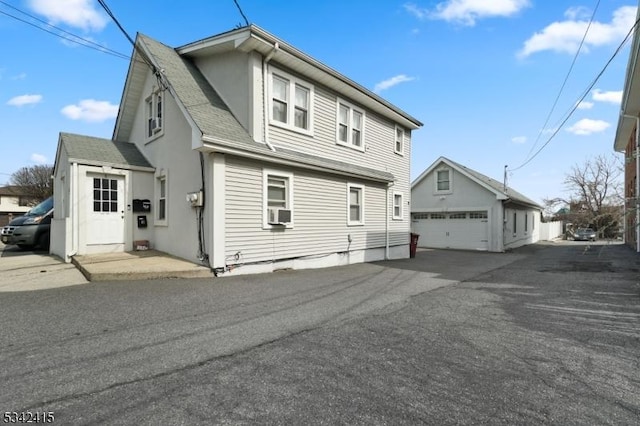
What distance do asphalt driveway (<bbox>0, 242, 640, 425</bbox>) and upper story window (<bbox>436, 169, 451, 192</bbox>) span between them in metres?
16.8

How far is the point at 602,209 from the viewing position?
5465 millimetres

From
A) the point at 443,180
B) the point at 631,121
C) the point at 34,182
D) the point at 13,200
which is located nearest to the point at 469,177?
the point at 443,180

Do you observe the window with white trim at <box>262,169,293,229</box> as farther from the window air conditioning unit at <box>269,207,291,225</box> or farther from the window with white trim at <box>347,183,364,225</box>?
the window with white trim at <box>347,183,364,225</box>

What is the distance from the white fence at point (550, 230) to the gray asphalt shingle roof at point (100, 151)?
1504 inches

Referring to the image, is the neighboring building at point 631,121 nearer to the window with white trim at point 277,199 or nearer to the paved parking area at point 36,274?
the window with white trim at point 277,199

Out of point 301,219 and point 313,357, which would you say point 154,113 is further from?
point 313,357

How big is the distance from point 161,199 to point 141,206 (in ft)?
1.99

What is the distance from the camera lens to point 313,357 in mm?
3834

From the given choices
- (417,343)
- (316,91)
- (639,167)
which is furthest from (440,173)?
(417,343)

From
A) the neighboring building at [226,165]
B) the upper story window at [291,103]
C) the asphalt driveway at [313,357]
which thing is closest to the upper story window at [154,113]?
the neighboring building at [226,165]

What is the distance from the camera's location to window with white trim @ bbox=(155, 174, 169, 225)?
10.4 m

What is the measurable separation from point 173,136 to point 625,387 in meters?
10.4

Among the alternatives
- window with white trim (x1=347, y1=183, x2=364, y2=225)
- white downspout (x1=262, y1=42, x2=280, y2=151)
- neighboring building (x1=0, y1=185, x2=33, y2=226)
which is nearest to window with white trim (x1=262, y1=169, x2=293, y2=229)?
white downspout (x1=262, y1=42, x2=280, y2=151)

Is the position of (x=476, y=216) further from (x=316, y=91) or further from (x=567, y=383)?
(x=567, y=383)
